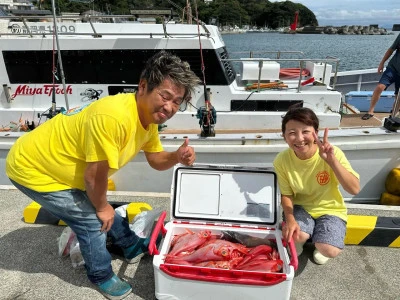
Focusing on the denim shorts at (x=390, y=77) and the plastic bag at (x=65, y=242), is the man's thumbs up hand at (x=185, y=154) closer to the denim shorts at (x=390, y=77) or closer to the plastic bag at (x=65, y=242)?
the plastic bag at (x=65, y=242)

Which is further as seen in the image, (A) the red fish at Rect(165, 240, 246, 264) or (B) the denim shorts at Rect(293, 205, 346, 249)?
(B) the denim shorts at Rect(293, 205, 346, 249)

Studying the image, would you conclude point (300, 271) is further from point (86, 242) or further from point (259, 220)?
point (86, 242)

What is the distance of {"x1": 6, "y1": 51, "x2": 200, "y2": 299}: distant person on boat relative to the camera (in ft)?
5.53

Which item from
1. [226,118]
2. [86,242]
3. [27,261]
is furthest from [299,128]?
Result: [226,118]

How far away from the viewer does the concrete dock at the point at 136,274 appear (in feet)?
7.30

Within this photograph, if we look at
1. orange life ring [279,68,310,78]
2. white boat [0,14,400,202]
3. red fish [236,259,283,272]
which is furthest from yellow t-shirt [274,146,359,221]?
orange life ring [279,68,310,78]

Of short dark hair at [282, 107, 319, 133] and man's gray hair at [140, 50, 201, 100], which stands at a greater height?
man's gray hair at [140, 50, 201, 100]

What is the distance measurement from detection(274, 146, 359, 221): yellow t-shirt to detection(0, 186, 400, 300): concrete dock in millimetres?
424

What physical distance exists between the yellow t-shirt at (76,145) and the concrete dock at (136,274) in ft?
2.70

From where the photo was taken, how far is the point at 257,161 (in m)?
4.25

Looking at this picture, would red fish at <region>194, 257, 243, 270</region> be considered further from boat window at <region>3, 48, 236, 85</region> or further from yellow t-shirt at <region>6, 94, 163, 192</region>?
boat window at <region>3, 48, 236, 85</region>

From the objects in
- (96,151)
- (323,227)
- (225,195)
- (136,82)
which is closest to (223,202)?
(225,195)

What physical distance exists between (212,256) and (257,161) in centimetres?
237

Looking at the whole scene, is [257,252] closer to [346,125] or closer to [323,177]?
[323,177]
